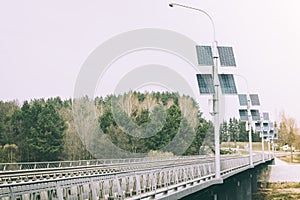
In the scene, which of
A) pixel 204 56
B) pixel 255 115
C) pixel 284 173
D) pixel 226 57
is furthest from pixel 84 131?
pixel 204 56

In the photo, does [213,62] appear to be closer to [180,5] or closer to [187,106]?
[180,5]

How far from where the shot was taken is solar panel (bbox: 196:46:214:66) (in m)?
30.8

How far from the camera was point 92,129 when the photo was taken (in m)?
84.8

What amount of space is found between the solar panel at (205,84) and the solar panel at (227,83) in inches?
59.2

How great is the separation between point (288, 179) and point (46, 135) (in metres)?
37.8

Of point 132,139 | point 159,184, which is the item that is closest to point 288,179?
point 132,139

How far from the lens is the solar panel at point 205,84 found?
3036 centimetres

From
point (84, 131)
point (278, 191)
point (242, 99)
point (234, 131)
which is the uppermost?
point (234, 131)

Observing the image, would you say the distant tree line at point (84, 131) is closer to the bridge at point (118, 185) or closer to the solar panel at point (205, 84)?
the solar panel at point (205, 84)

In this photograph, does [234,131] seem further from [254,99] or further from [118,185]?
[118,185]

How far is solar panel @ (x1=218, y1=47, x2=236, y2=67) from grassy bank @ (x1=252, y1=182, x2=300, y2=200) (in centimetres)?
4186

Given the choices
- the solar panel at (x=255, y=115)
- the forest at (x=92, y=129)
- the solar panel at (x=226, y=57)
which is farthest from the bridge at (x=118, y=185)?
the forest at (x=92, y=129)

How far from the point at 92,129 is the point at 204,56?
55.3 meters

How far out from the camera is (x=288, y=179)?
3297 inches
